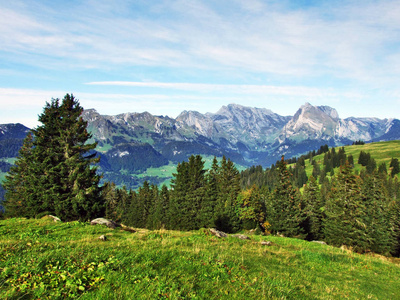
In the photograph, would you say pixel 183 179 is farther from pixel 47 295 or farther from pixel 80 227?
pixel 47 295

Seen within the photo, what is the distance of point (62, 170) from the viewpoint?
31.1 metres

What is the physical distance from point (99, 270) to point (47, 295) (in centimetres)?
156

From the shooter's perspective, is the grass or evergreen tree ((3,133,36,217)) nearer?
the grass

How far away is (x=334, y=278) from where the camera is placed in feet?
39.3

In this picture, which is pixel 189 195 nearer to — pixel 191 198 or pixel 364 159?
pixel 191 198

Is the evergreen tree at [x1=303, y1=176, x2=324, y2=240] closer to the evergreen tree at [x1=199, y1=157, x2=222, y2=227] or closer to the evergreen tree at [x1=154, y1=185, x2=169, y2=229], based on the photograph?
the evergreen tree at [x1=199, y1=157, x2=222, y2=227]

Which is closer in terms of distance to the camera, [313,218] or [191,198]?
[191,198]

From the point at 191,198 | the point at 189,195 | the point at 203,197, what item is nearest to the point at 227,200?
the point at 203,197

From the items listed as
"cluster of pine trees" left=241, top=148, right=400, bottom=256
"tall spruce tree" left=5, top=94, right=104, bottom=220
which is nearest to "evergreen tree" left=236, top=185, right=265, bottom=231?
"cluster of pine trees" left=241, top=148, right=400, bottom=256

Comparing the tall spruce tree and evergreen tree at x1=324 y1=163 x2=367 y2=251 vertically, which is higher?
the tall spruce tree

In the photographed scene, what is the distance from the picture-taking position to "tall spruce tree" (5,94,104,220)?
30.1 metres

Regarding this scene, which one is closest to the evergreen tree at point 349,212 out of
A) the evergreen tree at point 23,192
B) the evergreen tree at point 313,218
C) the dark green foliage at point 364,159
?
the evergreen tree at point 313,218

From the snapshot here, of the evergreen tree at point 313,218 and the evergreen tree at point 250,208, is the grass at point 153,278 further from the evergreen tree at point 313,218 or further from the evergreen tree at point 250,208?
the evergreen tree at point 313,218

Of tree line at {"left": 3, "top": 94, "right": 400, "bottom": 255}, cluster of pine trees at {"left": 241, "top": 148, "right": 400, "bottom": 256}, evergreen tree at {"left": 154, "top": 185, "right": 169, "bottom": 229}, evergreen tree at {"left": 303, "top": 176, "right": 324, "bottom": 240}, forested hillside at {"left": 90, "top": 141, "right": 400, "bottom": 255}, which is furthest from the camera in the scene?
evergreen tree at {"left": 154, "top": 185, "right": 169, "bottom": 229}
